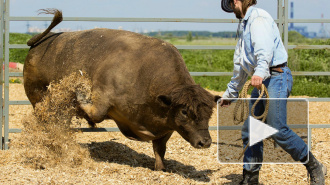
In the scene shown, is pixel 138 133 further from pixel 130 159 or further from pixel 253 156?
pixel 253 156

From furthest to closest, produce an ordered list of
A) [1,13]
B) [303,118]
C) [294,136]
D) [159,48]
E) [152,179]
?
1. [303,118]
2. [1,13]
3. [159,48]
4. [152,179]
5. [294,136]

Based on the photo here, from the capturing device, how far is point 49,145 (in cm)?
596

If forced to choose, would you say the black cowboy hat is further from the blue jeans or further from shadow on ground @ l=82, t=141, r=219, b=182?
shadow on ground @ l=82, t=141, r=219, b=182

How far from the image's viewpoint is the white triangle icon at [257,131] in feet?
15.5

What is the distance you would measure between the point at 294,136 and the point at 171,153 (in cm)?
271

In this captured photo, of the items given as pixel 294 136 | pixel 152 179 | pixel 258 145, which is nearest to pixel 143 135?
pixel 152 179

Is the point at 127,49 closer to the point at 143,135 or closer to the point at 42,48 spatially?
the point at 143,135

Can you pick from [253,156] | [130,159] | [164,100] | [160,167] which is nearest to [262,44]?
[253,156]

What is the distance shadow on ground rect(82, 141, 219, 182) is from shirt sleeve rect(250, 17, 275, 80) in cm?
176

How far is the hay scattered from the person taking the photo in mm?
5848

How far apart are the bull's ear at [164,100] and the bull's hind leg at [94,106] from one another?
32.1 inches

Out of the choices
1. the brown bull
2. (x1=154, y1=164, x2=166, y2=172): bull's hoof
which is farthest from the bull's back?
(x1=154, y1=164, x2=166, y2=172): bull's hoof

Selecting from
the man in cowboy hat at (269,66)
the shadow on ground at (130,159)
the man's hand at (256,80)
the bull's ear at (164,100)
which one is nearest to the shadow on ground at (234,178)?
the shadow on ground at (130,159)
